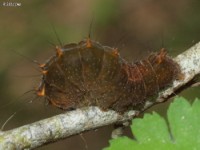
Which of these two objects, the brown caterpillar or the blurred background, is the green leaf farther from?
the blurred background

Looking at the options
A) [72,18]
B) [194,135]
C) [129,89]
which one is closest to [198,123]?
[194,135]

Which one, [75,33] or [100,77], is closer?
[100,77]

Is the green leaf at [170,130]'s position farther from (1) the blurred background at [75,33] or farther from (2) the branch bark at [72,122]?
(1) the blurred background at [75,33]

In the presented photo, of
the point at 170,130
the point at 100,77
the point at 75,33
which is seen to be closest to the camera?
the point at 170,130

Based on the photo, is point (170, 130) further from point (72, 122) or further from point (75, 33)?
point (75, 33)

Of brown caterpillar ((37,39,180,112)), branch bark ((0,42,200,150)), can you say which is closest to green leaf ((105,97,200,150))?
branch bark ((0,42,200,150))

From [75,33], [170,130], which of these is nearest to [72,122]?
[170,130]

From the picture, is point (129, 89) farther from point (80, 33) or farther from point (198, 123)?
point (80, 33)
